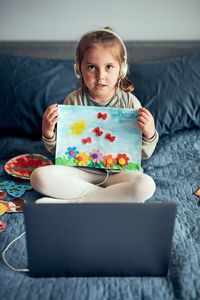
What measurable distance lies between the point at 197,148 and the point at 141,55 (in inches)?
27.4

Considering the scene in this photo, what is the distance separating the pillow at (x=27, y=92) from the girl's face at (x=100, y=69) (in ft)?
1.52

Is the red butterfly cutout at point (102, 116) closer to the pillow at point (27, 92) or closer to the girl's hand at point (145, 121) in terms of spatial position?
the girl's hand at point (145, 121)

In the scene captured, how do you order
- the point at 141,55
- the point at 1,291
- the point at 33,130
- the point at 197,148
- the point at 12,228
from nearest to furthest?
the point at 1,291 → the point at 12,228 → the point at 197,148 → the point at 33,130 → the point at 141,55

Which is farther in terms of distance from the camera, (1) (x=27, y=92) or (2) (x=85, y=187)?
(1) (x=27, y=92)

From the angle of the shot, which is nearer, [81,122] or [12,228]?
[12,228]

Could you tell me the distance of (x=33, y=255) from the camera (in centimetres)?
89

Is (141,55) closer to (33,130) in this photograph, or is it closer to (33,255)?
(33,130)

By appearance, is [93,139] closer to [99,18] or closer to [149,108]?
[149,108]

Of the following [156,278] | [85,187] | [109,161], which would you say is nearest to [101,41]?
[109,161]

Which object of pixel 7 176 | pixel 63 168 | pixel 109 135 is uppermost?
pixel 109 135

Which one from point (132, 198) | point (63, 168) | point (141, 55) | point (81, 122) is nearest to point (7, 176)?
point (63, 168)

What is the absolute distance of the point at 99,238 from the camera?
87cm

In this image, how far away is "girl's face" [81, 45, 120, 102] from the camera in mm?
1193

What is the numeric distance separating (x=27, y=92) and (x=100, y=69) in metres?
0.60
